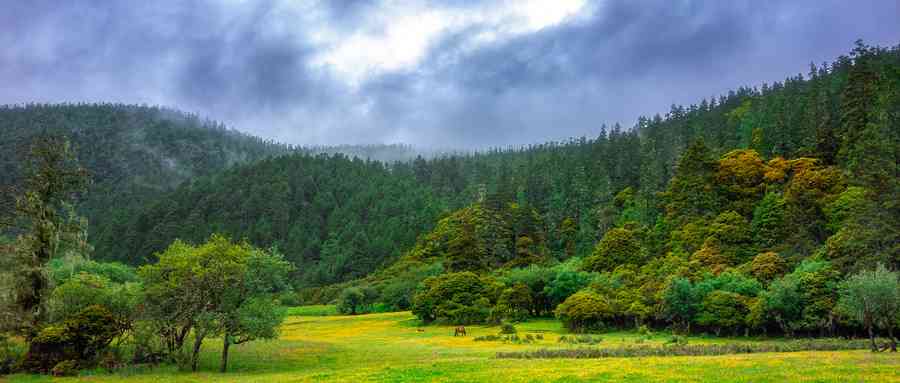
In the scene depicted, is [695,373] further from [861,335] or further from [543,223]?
[543,223]

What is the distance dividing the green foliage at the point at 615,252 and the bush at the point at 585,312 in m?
22.5

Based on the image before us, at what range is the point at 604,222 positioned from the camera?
129750 mm

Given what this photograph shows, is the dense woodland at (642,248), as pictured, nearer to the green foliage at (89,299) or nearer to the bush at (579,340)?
the green foliage at (89,299)

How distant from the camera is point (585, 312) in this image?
78000 mm

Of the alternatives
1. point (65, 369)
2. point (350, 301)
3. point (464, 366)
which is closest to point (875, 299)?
point (464, 366)

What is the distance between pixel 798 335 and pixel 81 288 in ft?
232

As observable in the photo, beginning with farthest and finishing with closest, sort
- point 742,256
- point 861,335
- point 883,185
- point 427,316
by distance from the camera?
point 427,316 < point 742,256 < point 883,185 < point 861,335

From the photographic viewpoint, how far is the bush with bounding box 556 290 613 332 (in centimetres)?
7806

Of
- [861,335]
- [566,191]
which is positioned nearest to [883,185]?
[861,335]

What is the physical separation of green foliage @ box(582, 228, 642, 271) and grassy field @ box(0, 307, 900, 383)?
32689 millimetres

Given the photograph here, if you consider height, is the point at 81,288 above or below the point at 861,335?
above

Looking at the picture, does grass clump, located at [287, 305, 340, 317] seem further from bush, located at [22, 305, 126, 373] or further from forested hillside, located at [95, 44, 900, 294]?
bush, located at [22, 305, 126, 373]

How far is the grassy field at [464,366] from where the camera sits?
28.2 m

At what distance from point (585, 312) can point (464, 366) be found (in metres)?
45.6
